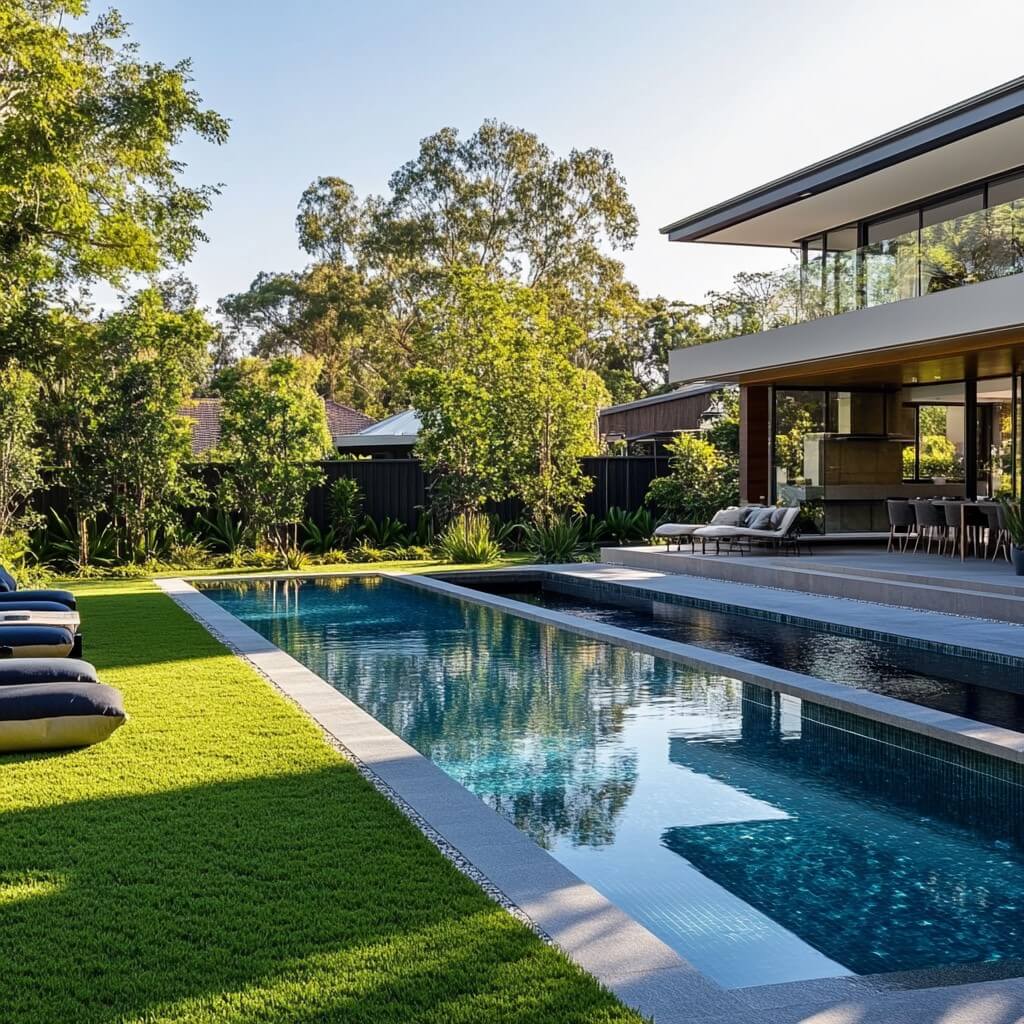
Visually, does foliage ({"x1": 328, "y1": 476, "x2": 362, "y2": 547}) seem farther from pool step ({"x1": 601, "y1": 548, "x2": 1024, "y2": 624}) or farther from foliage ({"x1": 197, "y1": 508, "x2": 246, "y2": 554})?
pool step ({"x1": 601, "y1": 548, "x2": 1024, "y2": 624})

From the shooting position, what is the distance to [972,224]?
1438cm

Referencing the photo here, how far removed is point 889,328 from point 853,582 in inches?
133

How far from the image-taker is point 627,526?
24031mm

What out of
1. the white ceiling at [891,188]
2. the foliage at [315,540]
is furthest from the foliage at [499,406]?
the white ceiling at [891,188]

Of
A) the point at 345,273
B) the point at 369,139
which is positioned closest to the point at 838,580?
the point at 369,139

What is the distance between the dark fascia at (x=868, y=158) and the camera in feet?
44.2

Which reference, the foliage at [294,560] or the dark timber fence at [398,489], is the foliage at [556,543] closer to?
the dark timber fence at [398,489]

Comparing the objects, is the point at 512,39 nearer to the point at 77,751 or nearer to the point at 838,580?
the point at 838,580

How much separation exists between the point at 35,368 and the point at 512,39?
13367mm

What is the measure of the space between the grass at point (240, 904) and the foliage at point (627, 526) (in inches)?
685

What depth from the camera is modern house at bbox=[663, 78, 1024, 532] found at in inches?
557

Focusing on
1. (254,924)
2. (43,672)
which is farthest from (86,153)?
(254,924)

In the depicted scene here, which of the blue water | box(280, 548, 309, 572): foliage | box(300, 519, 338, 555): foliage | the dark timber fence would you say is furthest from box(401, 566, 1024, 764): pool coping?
the dark timber fence

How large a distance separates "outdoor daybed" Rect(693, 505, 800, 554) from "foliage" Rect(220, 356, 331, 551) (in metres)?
6.76
